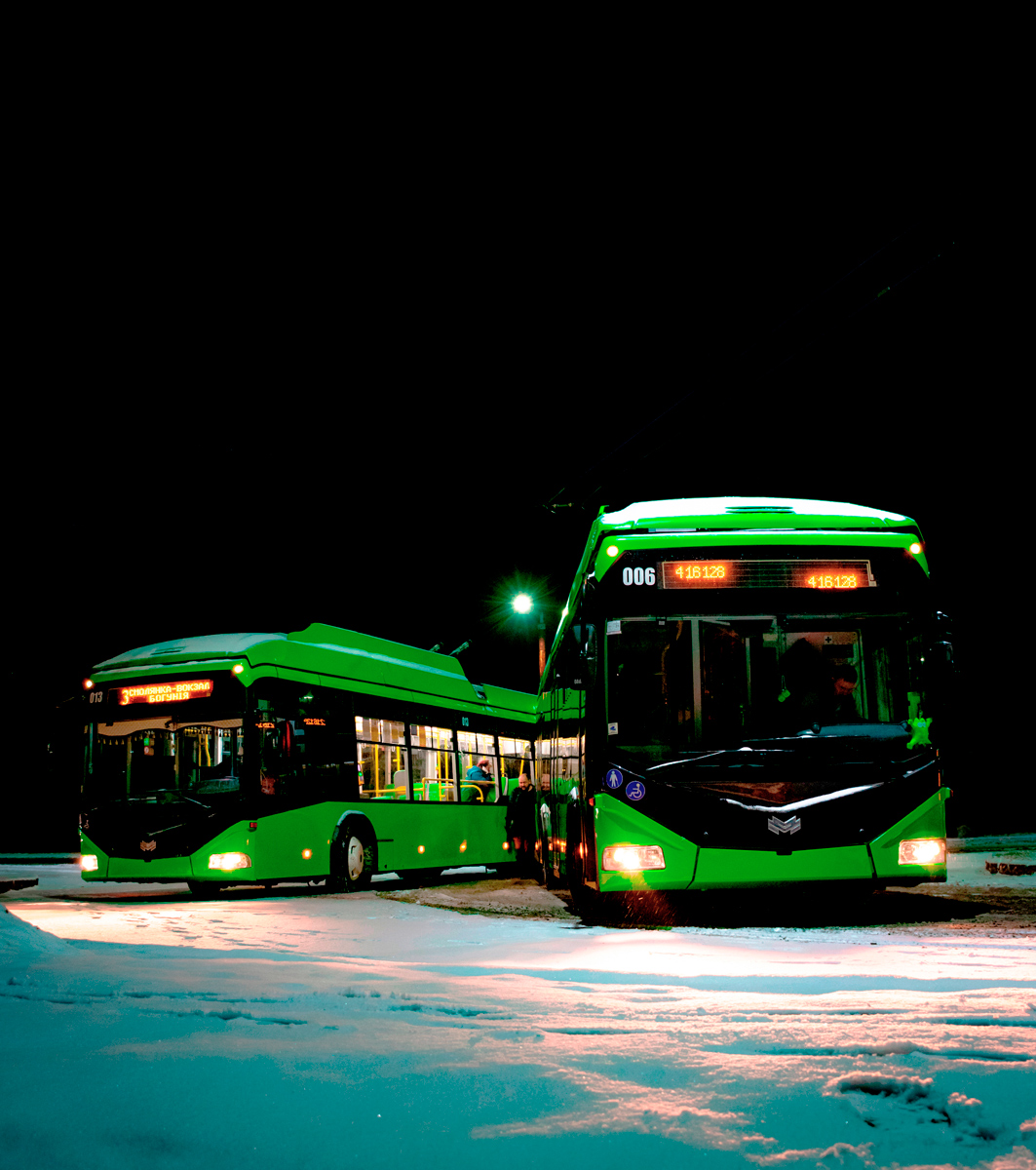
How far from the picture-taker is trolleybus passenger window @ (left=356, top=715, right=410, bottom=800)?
15.8 meters

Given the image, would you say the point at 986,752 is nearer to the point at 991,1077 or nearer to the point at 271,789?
the point at 271,789

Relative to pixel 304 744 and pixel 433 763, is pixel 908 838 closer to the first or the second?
pixel 304 744

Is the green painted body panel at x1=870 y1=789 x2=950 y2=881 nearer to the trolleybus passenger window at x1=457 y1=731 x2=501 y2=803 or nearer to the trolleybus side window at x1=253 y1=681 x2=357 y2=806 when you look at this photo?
the trolleybus side window at x1=253 y1=681 x2=357 y2=806

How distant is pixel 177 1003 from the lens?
5.36m

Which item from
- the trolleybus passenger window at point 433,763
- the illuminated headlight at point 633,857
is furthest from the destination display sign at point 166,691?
the illuminated headlight at point 633,857

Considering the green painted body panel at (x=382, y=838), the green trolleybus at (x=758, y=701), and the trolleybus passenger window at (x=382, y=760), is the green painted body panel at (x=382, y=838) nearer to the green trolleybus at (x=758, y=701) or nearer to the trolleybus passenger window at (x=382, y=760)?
the trolleybus passenger window at (x=382, y=760)

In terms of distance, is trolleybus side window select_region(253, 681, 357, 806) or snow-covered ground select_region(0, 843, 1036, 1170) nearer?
snow-covered ground select_region(0, 843, 1036, 1170)

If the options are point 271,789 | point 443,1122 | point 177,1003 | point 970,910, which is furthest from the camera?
point 271,789

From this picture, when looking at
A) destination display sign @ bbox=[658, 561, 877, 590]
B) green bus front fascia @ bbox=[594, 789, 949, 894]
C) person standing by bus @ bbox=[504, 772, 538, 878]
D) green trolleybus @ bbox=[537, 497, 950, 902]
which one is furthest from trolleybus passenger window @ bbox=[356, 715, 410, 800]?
destination display sign @ bbox=[658, 561, 877, 590]

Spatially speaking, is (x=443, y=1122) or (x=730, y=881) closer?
(x=443, y=1122)

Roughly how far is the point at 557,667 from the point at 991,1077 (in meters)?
8.93

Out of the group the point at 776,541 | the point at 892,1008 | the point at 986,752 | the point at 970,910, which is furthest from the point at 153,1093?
the point at 986,752

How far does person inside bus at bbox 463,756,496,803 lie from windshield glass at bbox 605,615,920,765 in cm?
922

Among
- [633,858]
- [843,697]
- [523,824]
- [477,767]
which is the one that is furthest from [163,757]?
[843,697]
